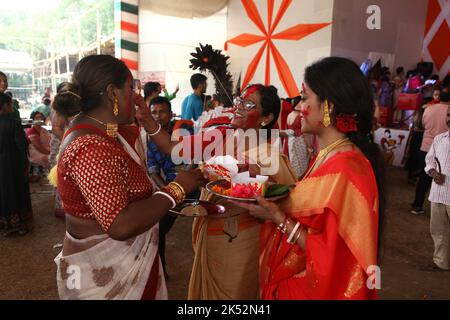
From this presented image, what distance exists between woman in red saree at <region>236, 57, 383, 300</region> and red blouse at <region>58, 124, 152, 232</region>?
0.59 m

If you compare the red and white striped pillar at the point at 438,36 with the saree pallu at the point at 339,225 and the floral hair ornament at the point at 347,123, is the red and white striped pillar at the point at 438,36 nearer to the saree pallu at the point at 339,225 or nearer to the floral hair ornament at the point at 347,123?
the floral hair ornament at the point at 347,123

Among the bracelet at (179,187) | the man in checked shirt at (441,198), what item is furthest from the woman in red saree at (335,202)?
the man in checked shirt at (441,198)

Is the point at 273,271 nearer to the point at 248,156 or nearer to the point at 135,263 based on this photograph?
the point at 135,263

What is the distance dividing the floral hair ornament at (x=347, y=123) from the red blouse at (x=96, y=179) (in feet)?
3.11

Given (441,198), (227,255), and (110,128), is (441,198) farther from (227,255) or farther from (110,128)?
(110,128)

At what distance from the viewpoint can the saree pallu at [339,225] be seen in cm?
148

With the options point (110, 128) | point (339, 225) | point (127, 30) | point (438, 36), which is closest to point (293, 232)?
point (339, 225)

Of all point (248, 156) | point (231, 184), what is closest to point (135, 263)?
point (231, 184)

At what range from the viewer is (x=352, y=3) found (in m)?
8.14

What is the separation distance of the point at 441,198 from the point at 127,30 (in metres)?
8.61

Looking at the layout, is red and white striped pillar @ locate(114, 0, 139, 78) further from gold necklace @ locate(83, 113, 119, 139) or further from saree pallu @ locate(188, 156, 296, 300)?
gold necklace @ locate(83, 113, 119, 139)

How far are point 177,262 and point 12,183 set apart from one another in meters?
2.45

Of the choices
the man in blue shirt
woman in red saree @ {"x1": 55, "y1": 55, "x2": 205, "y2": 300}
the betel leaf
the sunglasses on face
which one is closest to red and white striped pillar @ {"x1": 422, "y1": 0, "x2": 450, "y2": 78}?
the man in blue shirt

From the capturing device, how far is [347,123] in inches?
→ 61.9
